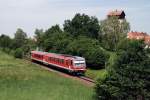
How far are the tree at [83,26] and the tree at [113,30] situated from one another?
48.7ft

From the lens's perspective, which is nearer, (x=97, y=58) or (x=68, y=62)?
(x=68, y=62)

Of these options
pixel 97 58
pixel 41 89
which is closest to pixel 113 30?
pixel 97 58

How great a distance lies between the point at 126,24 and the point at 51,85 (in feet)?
193

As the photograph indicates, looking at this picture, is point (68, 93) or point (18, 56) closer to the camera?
point (68, 93)

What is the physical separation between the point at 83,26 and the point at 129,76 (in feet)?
298

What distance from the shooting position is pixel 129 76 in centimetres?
3609

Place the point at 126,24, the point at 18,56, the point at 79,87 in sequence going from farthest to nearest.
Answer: the point at 18,56
the point at 126,24
the point at 79,87

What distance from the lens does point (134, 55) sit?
120 feet

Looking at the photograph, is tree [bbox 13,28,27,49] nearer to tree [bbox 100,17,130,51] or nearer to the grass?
tree [bbox 100,17,130,51]

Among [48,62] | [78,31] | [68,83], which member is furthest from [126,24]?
[68,83]

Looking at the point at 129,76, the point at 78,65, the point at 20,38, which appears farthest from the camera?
the point at 20,38

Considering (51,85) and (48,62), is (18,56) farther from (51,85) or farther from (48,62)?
(51,85)

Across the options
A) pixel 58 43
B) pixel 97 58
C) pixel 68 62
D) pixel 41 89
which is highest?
pixel 58 43

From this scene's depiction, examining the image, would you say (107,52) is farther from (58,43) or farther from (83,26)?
(83,26)
